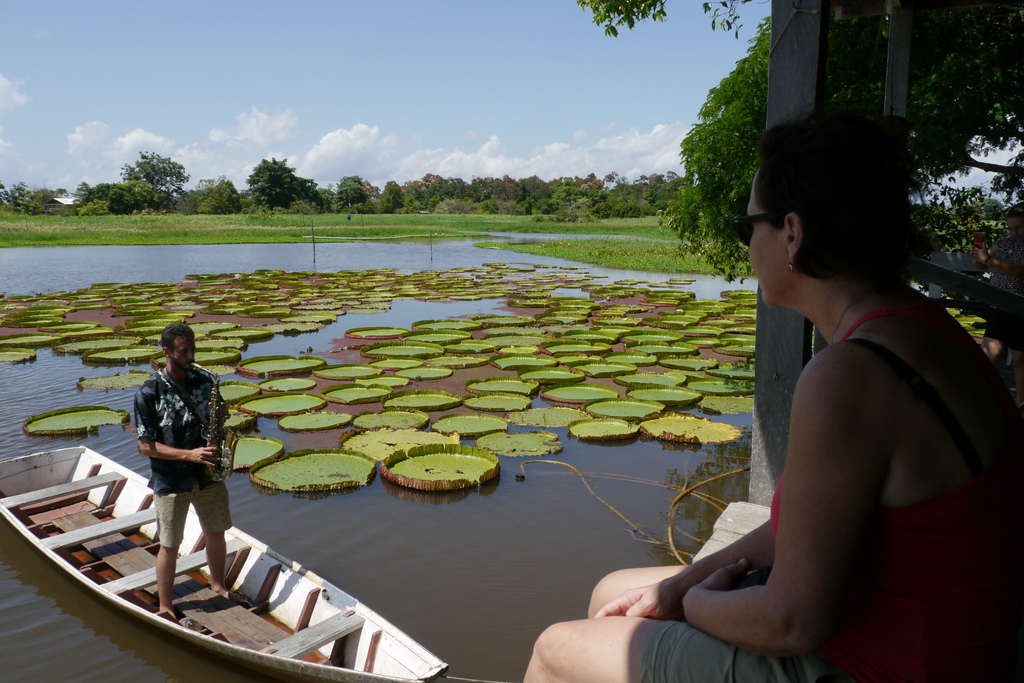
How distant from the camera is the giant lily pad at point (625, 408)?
19.3ft

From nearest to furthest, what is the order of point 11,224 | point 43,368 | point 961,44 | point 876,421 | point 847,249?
point 876,421
point 847,249
point 961,44
point 43,368
point 11,224

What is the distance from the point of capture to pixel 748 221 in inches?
41.8

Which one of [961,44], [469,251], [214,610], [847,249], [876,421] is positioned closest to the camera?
[876,421]

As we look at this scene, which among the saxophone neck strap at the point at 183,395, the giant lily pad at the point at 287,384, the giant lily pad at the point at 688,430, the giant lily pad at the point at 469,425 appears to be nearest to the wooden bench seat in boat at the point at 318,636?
the saxophone neck strap at the point at 183,395

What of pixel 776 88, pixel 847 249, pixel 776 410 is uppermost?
pixel 776 88

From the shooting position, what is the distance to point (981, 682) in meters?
0.93

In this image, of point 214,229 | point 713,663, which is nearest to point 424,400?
point 713,663

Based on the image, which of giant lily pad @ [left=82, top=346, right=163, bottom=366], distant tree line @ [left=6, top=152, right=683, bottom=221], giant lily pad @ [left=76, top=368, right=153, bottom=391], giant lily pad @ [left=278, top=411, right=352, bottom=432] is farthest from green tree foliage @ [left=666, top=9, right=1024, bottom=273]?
distant tree line @ [left=6, top=152, right=683, bottom=221]

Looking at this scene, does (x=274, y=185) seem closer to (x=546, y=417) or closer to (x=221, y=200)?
(x=221, y=200)

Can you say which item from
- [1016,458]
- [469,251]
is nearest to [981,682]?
[1016,458]

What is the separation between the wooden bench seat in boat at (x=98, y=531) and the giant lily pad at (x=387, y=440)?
1.56m

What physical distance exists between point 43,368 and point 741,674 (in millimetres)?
8713

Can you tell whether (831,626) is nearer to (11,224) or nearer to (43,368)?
(43,368)

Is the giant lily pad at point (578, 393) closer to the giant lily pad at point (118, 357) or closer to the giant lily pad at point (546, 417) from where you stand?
the giant lily pad at point (546, 417)
